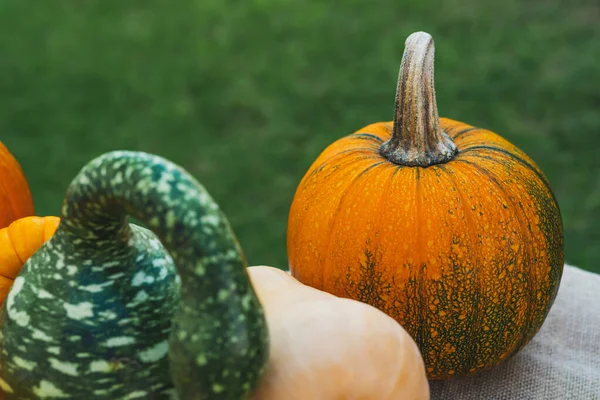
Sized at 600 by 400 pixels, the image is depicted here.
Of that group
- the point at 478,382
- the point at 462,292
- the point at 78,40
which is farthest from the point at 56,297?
the point at 78,40

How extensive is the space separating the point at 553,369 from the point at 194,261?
97 centimetres

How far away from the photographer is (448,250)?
1389 mm

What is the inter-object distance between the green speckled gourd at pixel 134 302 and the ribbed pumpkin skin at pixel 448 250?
431mm

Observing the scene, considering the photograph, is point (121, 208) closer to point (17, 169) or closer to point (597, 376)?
point (17, 169)

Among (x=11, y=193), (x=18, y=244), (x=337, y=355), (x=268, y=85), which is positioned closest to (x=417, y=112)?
(x=337, y=355)

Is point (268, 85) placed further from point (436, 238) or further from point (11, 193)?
point (436, 238)

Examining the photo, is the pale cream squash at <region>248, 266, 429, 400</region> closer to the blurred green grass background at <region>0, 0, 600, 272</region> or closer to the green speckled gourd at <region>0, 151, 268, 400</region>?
the green speckled gourd at <region>0, 151, 268, 400</region>

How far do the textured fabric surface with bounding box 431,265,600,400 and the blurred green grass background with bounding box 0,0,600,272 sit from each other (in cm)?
86

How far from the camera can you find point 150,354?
42.4 inches

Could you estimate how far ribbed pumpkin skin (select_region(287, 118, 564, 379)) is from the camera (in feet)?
4.58

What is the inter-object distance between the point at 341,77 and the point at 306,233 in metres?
2.19

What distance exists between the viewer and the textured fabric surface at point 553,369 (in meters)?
1.52

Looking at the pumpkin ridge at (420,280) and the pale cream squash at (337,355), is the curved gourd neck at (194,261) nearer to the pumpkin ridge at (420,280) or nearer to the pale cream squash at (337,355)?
the pale cream squash at (337,355)

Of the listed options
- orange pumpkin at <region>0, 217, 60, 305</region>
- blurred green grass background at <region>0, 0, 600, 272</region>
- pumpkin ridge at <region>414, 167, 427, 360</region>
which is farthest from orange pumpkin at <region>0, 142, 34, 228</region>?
blurred green grass background at <region>0, 0, 600, 272</region>
